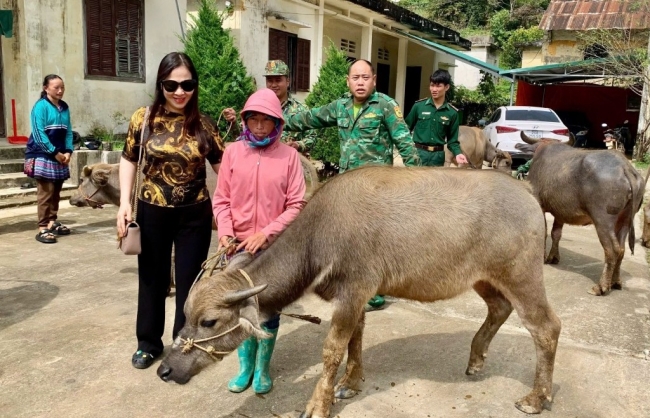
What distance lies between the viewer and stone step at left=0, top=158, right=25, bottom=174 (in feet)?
28.9

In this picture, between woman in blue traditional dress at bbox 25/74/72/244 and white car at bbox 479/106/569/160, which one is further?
white car at bbox 479/106/569/160

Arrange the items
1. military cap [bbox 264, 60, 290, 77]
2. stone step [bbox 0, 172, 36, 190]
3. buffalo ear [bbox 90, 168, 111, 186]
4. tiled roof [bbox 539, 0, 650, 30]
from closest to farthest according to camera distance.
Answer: military cap [bbox 264, 60, 290, 77] → buffalo ear [bbox 90, 168, 111, 186] → stone step [bbox 0, 172, 36, 190] → tiled roof [bbox 539, 0, 650, 30]

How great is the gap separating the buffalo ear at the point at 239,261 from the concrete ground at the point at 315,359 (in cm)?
45

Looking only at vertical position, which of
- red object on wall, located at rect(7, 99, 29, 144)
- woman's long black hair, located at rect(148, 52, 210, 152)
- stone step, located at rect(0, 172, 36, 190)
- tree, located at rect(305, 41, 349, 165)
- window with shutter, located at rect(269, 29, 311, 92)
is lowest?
stone step, located at rect(0, 172, 36, 190)

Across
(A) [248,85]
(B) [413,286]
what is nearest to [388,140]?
(B) [413,286]

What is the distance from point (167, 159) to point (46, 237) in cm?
402

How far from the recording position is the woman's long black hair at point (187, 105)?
133 inches

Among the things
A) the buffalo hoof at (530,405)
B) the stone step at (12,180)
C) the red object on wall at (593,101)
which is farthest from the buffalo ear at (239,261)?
the red object on wall at (593,101)

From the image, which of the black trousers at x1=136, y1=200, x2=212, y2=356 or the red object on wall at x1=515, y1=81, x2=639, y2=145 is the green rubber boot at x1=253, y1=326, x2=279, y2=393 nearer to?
the black trousers at x1=136, y1=200, x2=212, y2=356

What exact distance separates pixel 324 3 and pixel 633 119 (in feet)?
46.2

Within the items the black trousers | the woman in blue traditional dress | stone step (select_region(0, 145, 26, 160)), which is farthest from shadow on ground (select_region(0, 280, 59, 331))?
stone step (select_region(0, 145, 26, 160))

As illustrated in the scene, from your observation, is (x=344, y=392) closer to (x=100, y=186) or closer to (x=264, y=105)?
(x=264, y=105)

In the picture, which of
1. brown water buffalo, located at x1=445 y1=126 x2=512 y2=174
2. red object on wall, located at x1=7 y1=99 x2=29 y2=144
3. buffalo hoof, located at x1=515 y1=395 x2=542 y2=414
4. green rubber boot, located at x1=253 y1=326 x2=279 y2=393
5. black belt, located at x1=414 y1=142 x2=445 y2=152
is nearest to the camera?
buffalo hoof, located at x1=515 y1=395 x2=542 y2=414

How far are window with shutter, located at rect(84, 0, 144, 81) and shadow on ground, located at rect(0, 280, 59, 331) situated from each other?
594 centimetres
